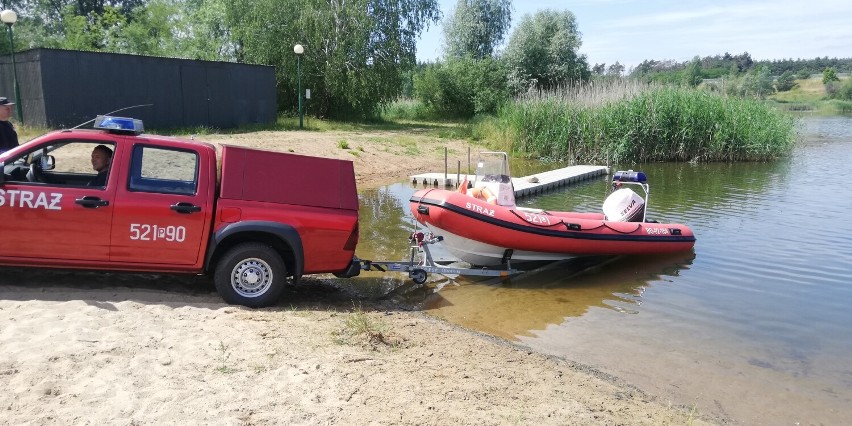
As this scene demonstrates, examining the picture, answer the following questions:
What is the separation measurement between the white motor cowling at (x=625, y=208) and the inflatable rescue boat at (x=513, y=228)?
16 mm

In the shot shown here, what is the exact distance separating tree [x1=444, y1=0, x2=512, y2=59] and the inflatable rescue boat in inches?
1816

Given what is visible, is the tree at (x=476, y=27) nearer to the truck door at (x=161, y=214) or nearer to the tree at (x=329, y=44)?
the tree at (x=329, y=44)

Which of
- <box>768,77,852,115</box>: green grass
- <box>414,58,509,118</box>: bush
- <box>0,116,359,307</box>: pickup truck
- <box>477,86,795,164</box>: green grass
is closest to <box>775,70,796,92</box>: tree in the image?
<box>768,77,852,115</box>: green grass

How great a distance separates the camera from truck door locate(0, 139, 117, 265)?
584cm

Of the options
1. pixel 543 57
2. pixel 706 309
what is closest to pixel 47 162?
pixel 706 309

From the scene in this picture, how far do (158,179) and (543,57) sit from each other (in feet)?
131

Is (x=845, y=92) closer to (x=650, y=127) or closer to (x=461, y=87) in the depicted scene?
(x=461, y=87)

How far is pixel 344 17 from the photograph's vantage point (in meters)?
30.1

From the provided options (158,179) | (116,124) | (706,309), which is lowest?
(706,309)

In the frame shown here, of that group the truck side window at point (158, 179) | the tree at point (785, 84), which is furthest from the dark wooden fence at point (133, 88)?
the tree at point (785, 84)

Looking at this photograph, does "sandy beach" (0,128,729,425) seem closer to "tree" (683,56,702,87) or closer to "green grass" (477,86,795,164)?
"green grass" (477,86,795,164)

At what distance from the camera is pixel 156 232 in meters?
6.07

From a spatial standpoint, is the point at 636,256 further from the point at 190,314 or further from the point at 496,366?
the point at 190,314

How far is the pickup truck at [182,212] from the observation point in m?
5.93
